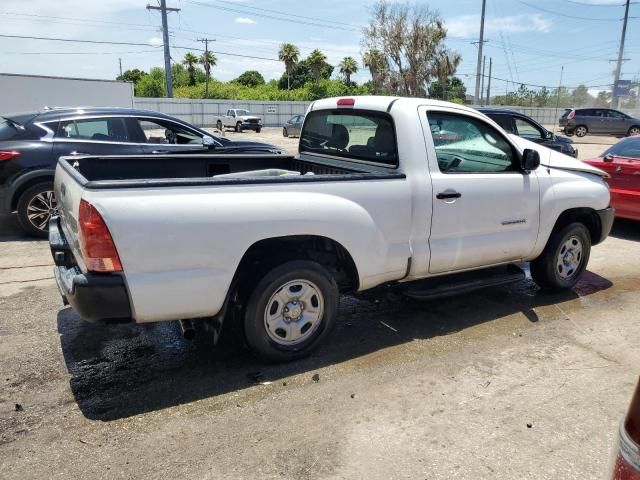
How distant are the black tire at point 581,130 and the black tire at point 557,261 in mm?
Result: 31168

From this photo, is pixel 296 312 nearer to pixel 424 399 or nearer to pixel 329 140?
pixel 424 399

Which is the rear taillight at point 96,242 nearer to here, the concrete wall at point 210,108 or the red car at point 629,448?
the red car at point 629,448

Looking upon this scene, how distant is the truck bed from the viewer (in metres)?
4.11

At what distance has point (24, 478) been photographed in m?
2.61

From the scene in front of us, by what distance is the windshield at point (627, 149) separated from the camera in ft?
26.1

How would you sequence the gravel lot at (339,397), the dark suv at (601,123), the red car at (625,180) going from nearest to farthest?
the gravel lot at (339,397) → the red car at (625,180) → the dark suv at (601,123)

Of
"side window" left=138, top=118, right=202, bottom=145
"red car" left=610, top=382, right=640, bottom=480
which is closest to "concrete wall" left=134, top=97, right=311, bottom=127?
"side window" left=138, top=118, right=202, bottom=145

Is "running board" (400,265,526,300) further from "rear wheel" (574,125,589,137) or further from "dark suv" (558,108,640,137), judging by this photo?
"rear wheel" (574,125,589,137)

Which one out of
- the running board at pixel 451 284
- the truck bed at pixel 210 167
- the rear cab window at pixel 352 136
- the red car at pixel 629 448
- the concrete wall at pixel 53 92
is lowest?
the running board at pixel 451 284

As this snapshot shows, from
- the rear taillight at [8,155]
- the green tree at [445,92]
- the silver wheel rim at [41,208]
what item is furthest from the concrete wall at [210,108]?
the rear taillight at [8,155]

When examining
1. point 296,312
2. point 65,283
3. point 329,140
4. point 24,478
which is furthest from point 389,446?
point 329,140

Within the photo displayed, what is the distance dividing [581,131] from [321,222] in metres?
34.1

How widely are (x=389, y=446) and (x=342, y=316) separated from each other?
6.26 feet

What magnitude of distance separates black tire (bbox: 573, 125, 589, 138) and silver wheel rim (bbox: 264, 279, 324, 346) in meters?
34.0
